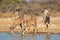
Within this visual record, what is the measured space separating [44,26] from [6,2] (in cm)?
1503

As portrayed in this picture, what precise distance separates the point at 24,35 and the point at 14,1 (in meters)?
17.0

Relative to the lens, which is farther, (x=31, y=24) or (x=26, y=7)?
(x=26, y=7)

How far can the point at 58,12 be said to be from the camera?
26.2m

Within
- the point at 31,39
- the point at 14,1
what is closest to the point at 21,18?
the point at 31,39

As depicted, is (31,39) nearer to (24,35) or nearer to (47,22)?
(24,35)

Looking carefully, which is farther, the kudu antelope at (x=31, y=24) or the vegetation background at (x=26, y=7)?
the vegetation background at (x=26, y=7)

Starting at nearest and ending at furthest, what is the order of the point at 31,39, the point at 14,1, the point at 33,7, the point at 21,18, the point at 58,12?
the point at 31,39 → the point at 21,18 → the point at 58,12 → the point at 33,7 → the point at 14,1

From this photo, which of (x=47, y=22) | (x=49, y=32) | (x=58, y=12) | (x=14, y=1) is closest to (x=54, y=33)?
(x=49, y=32)

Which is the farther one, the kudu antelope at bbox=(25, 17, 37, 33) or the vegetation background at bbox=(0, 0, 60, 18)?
the vegetation background at bbox=(0, 0, 60, 18)

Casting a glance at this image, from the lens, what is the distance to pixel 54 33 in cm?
1545

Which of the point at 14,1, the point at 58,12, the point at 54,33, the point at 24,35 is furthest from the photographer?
the point at 14,1

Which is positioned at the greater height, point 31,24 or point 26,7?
point 31,24

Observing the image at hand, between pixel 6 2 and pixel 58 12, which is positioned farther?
pixel 6 2

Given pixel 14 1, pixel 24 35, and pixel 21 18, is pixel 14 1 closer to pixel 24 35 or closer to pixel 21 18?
pixel 21 18
